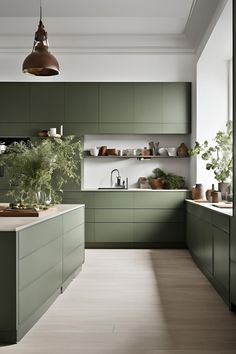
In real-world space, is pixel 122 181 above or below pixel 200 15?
below

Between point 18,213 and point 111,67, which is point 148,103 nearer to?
point 111,67

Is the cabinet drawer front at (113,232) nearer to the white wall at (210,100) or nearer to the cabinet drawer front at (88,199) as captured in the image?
the cabinet drawer front at (88,199)

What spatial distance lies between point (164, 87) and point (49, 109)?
1.90 meters

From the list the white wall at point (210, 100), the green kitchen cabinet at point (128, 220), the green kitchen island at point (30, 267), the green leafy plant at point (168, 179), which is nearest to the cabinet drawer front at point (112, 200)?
the green kitchen cabinet at point (128, 220)

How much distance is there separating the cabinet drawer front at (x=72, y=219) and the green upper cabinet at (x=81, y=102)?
248cm

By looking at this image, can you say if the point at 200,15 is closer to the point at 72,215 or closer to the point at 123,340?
the point at 72,215

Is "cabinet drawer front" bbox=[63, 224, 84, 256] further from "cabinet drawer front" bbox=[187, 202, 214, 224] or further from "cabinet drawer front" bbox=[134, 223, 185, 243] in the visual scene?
"cabinet drawer front" bbox=[134, 223, 185, 243]

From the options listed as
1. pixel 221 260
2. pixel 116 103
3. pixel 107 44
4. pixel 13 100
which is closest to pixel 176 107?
pixel 116 103

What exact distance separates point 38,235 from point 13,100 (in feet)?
14.6

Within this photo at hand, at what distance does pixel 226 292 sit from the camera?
391 centimetres

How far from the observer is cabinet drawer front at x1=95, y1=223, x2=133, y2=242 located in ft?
24.0

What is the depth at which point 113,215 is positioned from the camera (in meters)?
7.29

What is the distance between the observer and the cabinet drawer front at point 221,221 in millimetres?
3904

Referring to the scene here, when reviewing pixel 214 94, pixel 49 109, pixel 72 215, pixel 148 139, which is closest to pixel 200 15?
pixel 214 94
